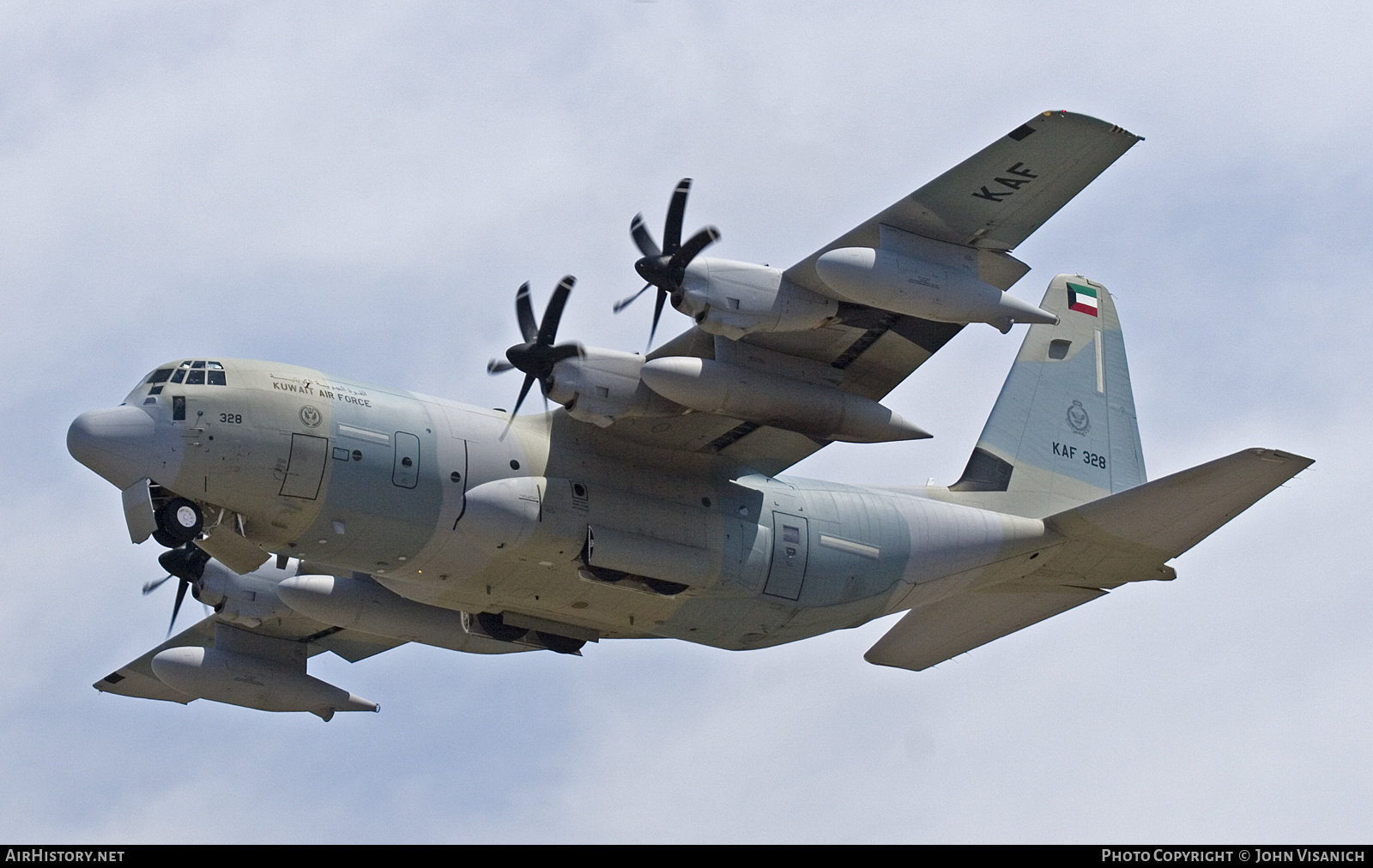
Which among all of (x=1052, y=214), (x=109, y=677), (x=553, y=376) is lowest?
(x=109, y=677)

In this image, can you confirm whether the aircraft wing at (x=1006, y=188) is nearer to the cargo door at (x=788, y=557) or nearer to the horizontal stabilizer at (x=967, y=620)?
the cargo door at (x=788, y=557)

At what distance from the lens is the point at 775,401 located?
22.5 m

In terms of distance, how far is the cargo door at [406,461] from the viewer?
22.1m

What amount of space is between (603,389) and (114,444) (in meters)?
5.80

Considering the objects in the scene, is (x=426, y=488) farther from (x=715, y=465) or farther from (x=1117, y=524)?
(x=1117, y=524)

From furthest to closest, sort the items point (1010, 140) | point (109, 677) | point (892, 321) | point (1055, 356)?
point (109, 677)
point (1055, 356)
point (892, 321)
point (1010, 140)

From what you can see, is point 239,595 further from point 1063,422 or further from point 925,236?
point 1063,422

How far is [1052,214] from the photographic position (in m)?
22.4

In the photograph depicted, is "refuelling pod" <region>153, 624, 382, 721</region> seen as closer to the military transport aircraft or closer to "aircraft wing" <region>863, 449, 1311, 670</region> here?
the military transport aircraft

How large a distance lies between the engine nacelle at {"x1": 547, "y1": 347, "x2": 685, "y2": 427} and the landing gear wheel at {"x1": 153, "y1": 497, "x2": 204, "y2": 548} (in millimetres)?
4484

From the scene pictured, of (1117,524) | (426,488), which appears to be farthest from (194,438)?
(1117,524)

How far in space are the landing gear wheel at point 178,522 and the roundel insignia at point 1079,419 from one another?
1339cm

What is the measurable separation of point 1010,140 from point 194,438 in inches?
401
